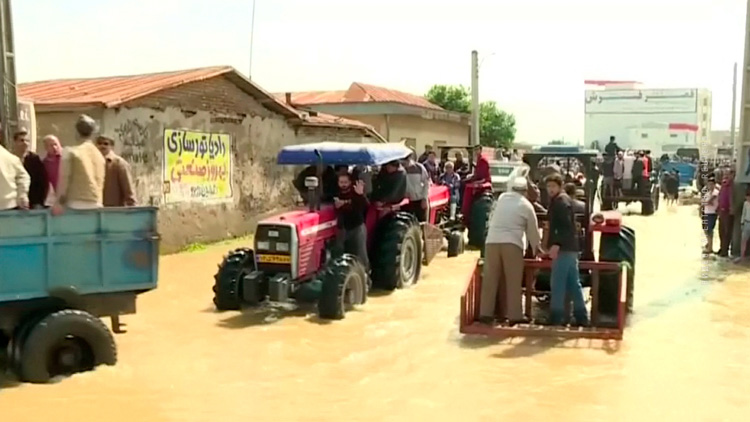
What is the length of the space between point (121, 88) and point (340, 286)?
7.69 meters

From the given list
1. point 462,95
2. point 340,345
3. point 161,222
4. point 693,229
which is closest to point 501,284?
point 340,345

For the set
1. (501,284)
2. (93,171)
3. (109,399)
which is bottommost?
(109,399)

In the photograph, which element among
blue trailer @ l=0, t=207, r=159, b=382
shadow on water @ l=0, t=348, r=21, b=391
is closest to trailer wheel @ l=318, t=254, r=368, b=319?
blue trailer @ l=0, t=207, r=159, b=382

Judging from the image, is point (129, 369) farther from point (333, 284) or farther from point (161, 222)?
point (161, 222)

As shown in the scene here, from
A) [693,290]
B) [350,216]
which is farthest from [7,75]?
[693,290]

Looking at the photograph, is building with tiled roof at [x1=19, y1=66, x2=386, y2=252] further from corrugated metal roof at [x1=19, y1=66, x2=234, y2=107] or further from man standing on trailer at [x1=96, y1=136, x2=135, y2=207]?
man standing on trailer at [x1=96, y1=136, x2=135, y2=207]

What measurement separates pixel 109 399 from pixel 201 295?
4.93 m

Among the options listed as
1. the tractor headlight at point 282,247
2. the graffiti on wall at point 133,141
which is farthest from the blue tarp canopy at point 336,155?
the graffiti on wall at point 133,141

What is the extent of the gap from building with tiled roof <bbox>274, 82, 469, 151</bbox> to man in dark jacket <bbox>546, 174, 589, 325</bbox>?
1771 centimetres

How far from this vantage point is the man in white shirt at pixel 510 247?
955 cm

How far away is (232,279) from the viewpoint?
11.0m

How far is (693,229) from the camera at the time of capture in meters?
22.0

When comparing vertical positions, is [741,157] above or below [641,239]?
above

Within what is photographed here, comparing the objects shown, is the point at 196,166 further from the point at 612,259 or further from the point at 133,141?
the point at 612,259
